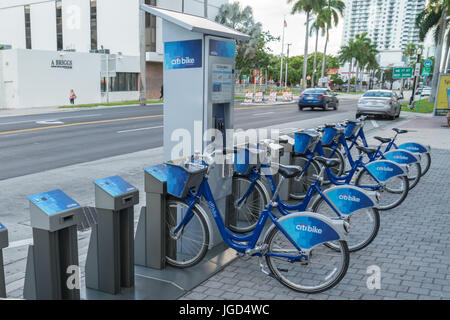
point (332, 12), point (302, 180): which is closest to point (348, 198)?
point (302, 180)

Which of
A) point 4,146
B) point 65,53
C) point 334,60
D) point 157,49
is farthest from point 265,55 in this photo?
point 334,60

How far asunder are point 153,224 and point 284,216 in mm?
1251

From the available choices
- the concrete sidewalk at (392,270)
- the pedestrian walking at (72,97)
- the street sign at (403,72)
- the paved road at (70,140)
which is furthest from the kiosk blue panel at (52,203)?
the street sign at (403,72)

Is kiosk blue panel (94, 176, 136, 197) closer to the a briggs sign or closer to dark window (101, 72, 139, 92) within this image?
the a briggs sign

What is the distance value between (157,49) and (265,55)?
16032 mm

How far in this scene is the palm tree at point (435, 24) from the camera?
35375 mm

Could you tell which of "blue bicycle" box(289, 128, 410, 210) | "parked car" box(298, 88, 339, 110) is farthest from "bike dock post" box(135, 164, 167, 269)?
"parked car" box(298, 88, 339, 110)

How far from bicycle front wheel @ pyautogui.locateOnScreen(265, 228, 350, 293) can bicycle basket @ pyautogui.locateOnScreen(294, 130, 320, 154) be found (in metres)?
2.45

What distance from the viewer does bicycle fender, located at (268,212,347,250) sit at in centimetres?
368

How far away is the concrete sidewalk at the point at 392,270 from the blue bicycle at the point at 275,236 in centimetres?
21

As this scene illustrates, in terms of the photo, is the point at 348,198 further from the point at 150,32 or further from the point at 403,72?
the point at 150,32

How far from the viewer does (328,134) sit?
725cm

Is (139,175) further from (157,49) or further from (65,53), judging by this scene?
(157,49)
